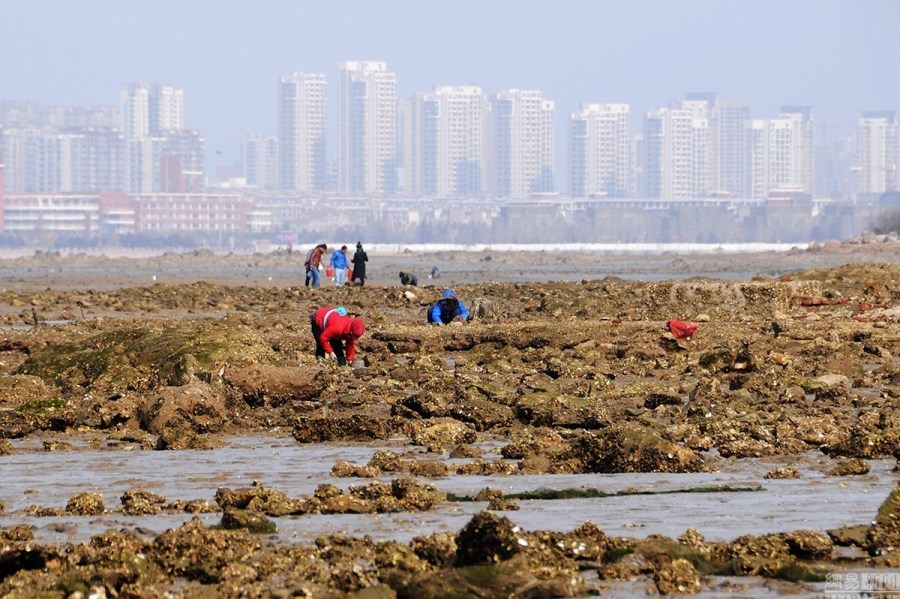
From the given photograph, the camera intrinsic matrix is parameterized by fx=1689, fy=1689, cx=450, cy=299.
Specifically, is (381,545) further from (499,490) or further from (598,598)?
(499,490)

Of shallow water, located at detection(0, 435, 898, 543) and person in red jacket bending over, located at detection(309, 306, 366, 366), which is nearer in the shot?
shallow water, located at detection(0, 435, 898, 543)

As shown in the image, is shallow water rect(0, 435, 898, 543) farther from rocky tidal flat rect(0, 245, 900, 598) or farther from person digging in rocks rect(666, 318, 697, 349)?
person digging in rocks rect(666, 318, 697, 349)

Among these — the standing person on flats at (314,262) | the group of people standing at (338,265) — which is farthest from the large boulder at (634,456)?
the group of people standing at (338,265)

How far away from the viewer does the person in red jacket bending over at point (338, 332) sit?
17766 millimetres

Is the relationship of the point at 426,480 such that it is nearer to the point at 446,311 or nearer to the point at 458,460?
the point at 458,460

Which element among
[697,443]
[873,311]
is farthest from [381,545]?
[873,311]

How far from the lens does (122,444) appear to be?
13453mm

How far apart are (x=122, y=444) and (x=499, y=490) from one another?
4183 mm

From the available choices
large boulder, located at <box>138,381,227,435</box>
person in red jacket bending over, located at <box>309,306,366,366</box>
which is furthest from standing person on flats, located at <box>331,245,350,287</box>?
large boulder, located at <box>138,381,227,435</box>

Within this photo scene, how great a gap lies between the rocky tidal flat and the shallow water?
0.03 meters

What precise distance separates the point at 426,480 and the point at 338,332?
22.3 feet

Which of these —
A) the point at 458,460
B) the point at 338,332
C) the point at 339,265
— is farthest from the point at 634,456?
the point at 339,265

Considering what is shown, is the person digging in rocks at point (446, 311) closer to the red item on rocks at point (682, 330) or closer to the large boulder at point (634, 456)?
the red item on rocks at point (682, 330)

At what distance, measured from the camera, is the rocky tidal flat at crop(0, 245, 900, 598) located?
8031mm
